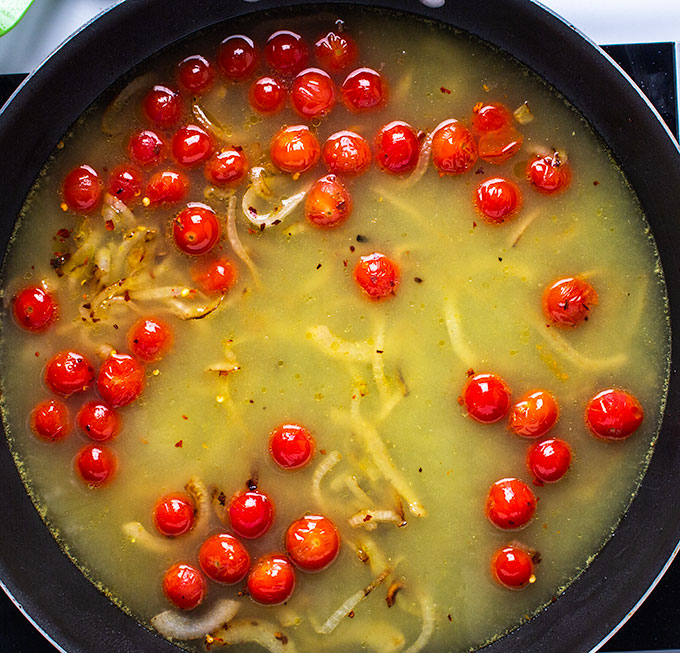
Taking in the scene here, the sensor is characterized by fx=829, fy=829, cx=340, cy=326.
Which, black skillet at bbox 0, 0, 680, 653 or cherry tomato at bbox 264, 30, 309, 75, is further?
cherry tomato at bbox 264, 30, 309, 75

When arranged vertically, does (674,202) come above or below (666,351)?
above

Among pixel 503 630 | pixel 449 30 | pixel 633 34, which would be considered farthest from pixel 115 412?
pixel 633 34

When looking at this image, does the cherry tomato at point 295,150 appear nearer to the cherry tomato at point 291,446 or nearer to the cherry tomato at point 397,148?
the cherry tomato at point 397,148

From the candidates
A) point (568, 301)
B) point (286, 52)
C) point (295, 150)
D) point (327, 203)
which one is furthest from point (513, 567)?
point (286, 52)

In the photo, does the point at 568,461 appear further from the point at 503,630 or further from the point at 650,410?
the point at 503,630

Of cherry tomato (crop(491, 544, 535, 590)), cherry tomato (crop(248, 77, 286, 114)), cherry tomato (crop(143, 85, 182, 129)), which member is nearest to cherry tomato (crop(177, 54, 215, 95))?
cherry tomato (crop(143, 85, 182, 129))

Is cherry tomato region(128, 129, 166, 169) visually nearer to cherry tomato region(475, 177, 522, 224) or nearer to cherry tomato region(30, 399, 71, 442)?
cherry tomato region(30, 399, 71, 442)
